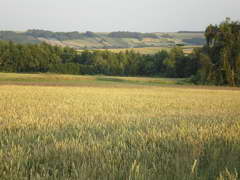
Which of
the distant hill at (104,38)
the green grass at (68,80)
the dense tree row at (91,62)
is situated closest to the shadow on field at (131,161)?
the green grass at (68,80)

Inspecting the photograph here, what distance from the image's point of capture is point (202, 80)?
149ft

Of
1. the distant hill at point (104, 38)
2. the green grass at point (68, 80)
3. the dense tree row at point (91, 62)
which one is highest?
the distant hill at point (104, 38)

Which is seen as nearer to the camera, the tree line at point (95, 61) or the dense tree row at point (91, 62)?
the tree line at point (95, 61)

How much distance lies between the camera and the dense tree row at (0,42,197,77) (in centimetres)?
7041

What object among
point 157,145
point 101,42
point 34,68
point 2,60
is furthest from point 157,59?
point 101,42

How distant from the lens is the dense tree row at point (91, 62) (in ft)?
231

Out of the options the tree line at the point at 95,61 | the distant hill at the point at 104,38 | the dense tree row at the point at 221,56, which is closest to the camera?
the dense tree row at the point at 221,56

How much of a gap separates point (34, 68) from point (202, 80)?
51811 mm

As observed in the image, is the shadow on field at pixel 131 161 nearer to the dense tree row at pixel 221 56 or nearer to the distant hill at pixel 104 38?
the dense tree row at pixel 221 56

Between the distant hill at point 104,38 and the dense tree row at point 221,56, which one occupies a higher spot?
the distant hill at point 104,38

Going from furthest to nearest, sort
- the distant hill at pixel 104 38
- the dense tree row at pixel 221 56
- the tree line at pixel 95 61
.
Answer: the distant hill at pixel 104 38 → the tree line at pixel 95 61 → the dense tree row at pixel 221 56

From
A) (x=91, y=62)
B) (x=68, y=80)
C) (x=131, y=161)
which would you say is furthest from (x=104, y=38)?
(x=131, y=161)

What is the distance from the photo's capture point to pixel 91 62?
82438mm

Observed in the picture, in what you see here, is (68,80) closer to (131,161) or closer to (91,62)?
(91,62)
